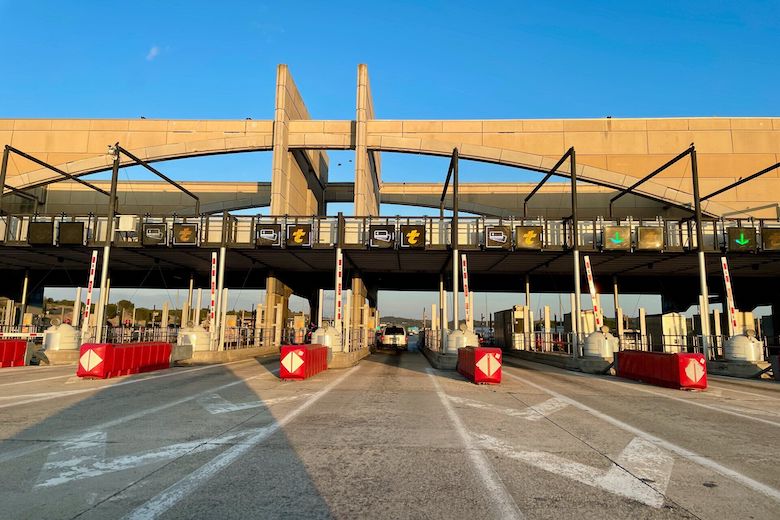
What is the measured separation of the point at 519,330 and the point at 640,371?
74.7ft

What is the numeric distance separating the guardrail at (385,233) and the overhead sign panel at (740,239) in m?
0.05

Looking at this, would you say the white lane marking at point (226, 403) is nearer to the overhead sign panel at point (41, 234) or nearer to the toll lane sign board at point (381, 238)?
the toll lane sign board at point (381, 238)

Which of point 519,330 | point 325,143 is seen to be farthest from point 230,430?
point 519,330

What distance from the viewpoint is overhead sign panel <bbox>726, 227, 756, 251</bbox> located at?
87.1 feet

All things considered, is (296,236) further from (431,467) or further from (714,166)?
(714,166)

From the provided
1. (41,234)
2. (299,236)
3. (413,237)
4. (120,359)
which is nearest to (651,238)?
(413,237)

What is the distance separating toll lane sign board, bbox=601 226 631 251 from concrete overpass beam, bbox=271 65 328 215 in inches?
791

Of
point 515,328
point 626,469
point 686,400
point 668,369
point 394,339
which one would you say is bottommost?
point 686,400

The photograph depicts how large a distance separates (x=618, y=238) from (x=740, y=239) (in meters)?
6.45

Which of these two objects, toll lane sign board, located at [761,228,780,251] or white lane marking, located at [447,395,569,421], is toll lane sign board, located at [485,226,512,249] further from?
white lane marking, located at [447,395,569,421]

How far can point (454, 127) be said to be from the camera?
1423 inches

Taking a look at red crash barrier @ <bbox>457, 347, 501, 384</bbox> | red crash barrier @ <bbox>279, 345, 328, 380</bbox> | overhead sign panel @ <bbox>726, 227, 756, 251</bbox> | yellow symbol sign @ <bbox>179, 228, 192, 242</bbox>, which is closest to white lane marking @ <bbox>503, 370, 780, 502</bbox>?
red crash barrier @ <bbox>457, 347, 501, 384</bbox>

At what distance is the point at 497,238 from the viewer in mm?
27047

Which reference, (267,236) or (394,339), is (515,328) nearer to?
(394,339)
